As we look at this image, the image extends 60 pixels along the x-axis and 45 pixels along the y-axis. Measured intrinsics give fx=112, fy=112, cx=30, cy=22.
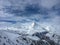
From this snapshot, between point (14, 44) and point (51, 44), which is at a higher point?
point (14, 44)

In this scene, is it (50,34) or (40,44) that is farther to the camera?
(50,34)

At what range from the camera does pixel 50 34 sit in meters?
68.9

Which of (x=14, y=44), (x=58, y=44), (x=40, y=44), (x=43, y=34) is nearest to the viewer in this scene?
(x=14, y=44)

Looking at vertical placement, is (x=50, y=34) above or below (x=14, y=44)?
below

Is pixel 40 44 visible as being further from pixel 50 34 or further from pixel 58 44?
pixel 50 34

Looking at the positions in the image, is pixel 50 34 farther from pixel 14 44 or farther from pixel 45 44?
pixel 14 44

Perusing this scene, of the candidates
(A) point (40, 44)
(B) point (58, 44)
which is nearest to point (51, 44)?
(B) point (58, 44)

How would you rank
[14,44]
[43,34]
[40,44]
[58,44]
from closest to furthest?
[14,44], [40,44], [58,44], [43,34]

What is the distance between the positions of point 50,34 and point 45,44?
25433 mm

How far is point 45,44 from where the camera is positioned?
44375 mm

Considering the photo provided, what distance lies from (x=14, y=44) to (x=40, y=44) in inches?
494

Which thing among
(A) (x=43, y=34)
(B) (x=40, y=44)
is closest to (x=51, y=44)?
(B) (x=40, y=44)

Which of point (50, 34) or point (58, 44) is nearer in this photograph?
point (58, 44)

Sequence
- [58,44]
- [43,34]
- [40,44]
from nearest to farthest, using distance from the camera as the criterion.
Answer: [40,44]
[58,44]
[43,34]
